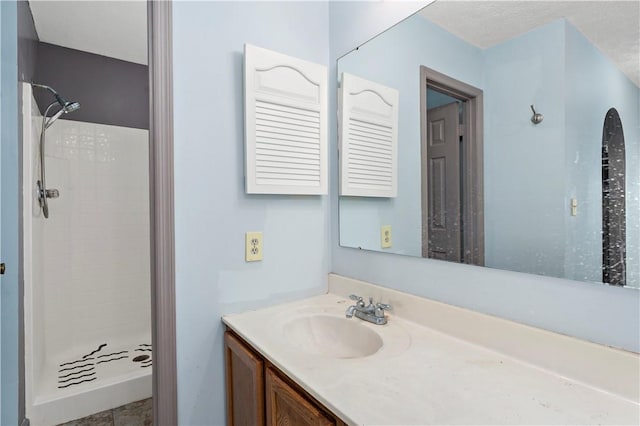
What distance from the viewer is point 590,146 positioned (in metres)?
0.75

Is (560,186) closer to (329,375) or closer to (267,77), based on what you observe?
(329,375)

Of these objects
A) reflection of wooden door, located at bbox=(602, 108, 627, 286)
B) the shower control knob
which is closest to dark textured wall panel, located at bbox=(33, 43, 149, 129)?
the shower control knob

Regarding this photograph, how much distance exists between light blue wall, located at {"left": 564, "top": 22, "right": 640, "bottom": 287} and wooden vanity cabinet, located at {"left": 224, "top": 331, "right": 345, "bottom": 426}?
687 mm

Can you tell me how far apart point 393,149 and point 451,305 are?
600 millimetres

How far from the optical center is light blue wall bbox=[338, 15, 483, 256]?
1.06m

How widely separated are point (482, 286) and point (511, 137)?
433mm

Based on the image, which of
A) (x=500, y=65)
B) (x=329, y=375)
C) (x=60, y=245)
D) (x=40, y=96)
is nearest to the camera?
(x=329, y=375)

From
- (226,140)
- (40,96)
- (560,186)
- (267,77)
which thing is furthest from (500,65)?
(40,96)

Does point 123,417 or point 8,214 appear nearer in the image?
point 8,214

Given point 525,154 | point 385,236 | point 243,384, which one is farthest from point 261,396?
point 525,154

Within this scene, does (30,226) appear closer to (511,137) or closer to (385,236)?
(385,236)

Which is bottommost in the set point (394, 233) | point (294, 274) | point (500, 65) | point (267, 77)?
point (294, 274)

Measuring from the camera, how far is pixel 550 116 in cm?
81

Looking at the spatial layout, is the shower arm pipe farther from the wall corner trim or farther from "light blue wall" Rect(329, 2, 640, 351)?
"light blue wall" Rect(329, 2, 640, 351)
